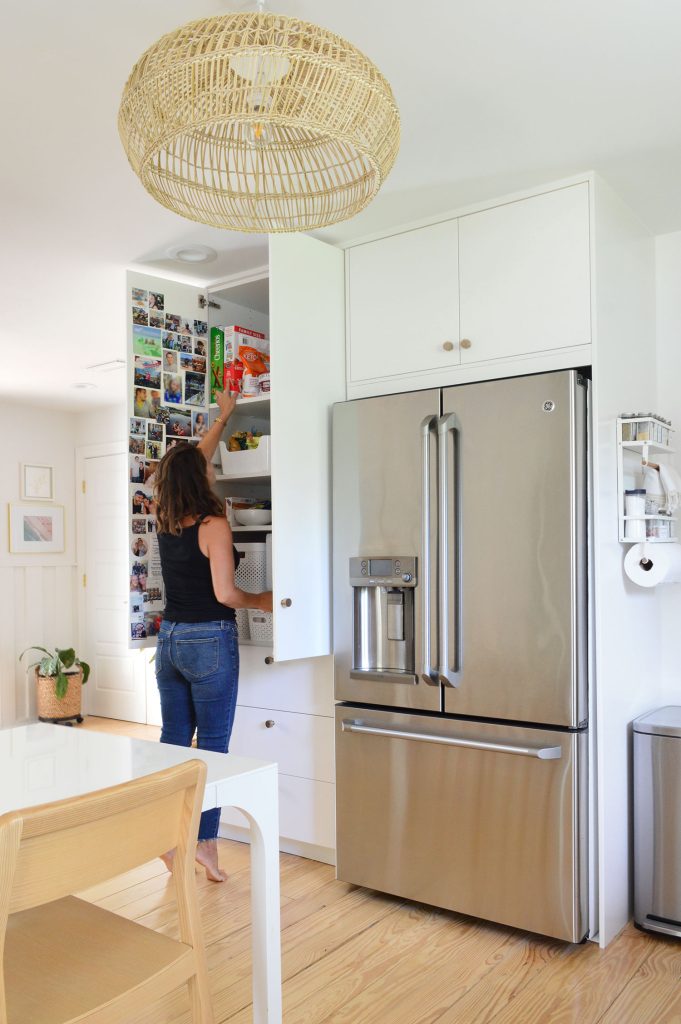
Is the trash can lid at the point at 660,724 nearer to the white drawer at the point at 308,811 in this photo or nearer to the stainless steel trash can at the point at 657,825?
the stainless steel trash can at the point at 657,825

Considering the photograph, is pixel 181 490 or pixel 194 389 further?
pixel 194 389

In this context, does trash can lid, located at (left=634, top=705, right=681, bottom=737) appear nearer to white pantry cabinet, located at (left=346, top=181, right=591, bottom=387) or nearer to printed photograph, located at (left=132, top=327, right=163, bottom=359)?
white pantry cabinet, located at (left=346, top=181, right=591, bottom=387)

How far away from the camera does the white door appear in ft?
20.2

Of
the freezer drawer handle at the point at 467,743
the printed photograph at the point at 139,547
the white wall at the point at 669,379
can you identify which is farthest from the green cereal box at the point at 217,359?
the white wall at the point at 669,379

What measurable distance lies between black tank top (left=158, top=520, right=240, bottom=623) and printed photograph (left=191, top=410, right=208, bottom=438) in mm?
607

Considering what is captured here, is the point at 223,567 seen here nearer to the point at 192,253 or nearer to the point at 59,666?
the point at 192,253

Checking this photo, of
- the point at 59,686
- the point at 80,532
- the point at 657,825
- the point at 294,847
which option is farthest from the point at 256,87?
the point at 80,532

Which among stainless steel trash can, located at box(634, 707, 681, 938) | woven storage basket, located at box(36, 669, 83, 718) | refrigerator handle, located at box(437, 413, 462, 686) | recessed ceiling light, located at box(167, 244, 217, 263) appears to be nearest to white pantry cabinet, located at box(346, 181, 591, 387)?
refrigerator handle, located at box(437, 413, 462, 686)

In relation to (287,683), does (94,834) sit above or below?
above

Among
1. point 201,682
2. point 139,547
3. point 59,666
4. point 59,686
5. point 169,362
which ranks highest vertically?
point 169,362

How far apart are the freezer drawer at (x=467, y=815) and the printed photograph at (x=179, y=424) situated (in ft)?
4.12

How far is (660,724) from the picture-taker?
2631 millimetres

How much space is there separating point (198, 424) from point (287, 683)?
1.10 metres

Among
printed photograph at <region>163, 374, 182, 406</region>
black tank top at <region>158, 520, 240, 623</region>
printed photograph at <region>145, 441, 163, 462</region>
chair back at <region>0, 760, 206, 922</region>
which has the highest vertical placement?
printed photograph at <region>163, 374, 182, 406</region>
